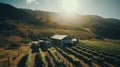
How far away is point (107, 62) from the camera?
1321 inches

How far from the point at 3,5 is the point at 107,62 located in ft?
506

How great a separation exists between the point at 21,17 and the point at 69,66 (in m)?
122

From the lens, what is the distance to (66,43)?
57.5 metres

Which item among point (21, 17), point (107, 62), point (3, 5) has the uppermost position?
point (3, 5)

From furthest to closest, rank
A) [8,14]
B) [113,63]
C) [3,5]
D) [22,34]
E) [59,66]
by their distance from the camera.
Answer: [3,5] < [8,14] < [22,34] < [113,63] < [59,66]

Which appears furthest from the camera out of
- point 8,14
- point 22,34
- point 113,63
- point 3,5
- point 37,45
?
point 3,5

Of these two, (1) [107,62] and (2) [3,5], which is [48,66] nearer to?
(1) [107,62]

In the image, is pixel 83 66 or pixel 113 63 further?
pixel 113 63

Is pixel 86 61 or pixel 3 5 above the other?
pixel 3 5

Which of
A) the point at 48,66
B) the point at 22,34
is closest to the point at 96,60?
the point at 48,66

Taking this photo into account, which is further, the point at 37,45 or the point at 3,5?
the point at 3,5

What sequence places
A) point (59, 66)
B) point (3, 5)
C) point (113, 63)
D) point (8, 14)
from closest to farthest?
point (59, 66) → point (113, 63) → point (8, 14) → point (3, 5)

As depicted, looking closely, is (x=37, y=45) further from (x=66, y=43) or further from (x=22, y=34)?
(x=22, y=34)

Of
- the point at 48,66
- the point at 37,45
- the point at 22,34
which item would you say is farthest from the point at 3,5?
the point at 48,66
